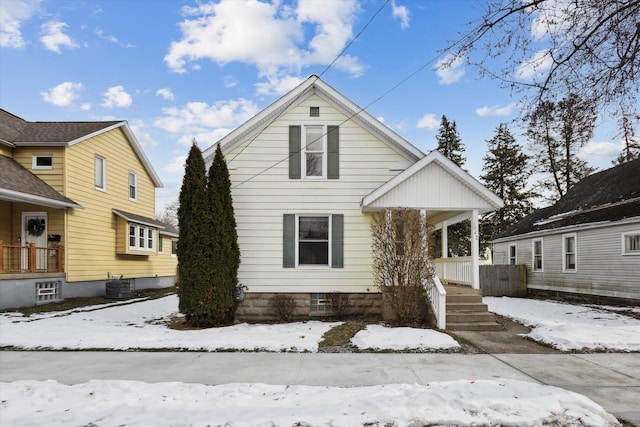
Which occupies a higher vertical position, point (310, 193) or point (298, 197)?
point (310, 193)

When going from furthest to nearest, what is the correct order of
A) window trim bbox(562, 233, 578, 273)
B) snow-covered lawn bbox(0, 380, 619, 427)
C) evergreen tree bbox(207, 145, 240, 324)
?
window trim bbox(562, 233, 578, 273) → evergreen tree bbox(207, 145, 240, 324) → snow-covered lawn bbox(0, 380, 619, 427)

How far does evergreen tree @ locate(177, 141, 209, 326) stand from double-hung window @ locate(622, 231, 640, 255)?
45.5 ft

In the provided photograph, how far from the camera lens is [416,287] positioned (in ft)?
31.6

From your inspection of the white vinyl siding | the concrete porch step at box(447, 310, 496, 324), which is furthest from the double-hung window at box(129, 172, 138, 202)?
the concrete porch step at box(447, 310, 496, 324)

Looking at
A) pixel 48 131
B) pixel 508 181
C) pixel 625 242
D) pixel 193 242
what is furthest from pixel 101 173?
pixel 508 181

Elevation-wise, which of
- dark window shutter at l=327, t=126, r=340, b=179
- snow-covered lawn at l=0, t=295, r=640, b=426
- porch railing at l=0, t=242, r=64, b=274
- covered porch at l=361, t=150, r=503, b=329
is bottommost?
snow-covered lawn at l=0, t=295, r=640, b=426

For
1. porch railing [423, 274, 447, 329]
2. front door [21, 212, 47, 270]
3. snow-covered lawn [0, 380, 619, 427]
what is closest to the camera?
snow-covered lawn [0, 380, 619, 427]

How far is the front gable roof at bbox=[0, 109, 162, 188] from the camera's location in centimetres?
1508

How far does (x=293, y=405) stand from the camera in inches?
175

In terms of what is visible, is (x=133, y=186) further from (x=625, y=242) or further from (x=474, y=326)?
(x=625, y=242)

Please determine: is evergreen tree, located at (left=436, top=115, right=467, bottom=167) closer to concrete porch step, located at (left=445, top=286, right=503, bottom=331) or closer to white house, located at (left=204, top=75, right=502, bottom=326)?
white house, located at (left=204, top=75, right=502, bottom=326)

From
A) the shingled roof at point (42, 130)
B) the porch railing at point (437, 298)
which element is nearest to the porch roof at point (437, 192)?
the porch railing at point (437, 298)

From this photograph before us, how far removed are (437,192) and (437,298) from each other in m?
2.80

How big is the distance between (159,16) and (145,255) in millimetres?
13181
